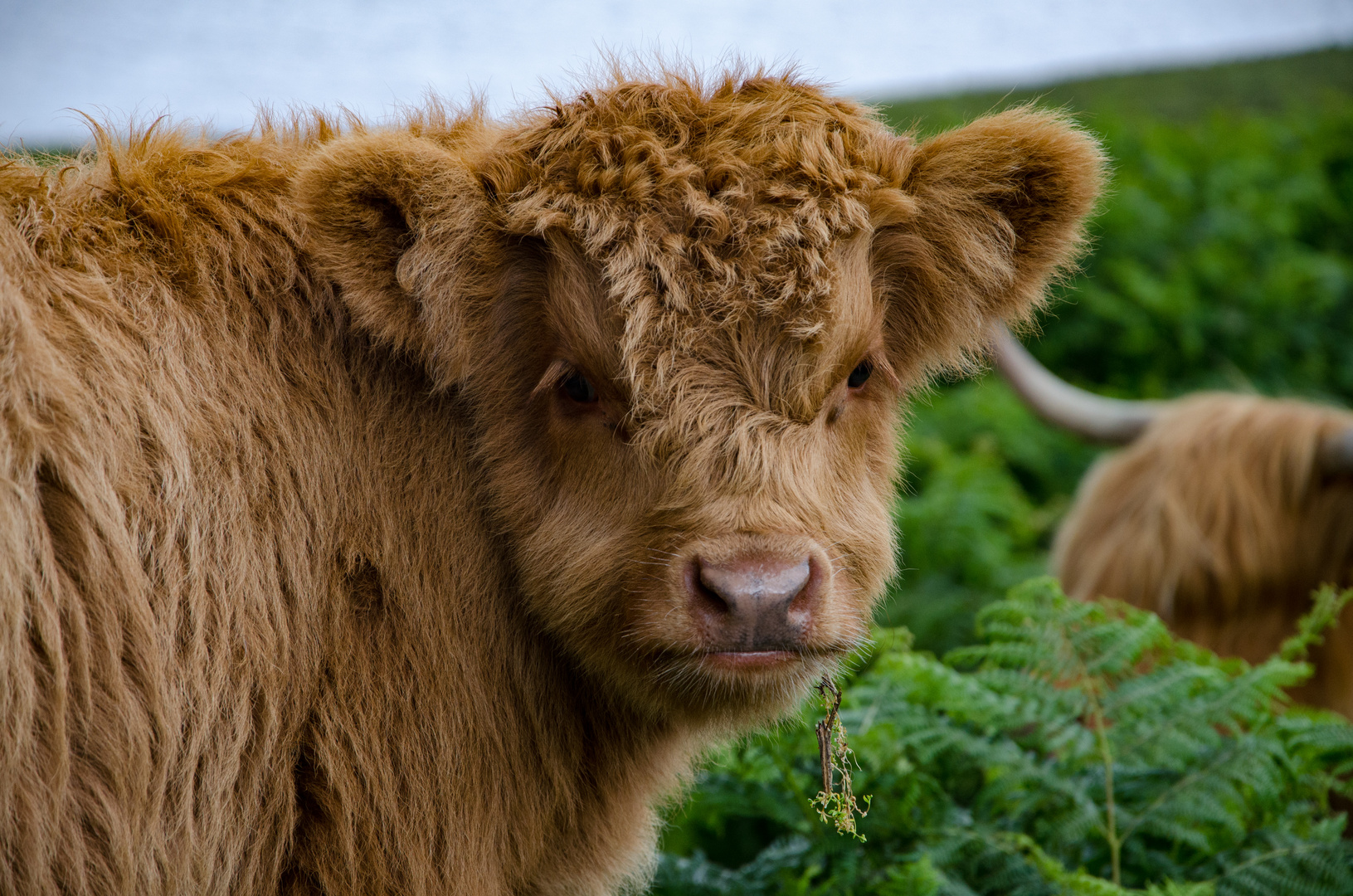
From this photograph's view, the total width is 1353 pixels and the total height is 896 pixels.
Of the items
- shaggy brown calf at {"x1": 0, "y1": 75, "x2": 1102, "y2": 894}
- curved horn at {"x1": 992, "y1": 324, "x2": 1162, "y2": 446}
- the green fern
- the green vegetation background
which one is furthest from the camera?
curved horn at {"x1": 992, "y1": 324, "x2": 1162, "y2": 446}

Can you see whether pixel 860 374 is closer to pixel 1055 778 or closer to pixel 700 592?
pixel 700 592

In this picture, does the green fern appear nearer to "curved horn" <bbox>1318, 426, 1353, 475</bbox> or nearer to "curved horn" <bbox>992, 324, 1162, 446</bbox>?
"curved horn" <bbox>1318, 426, 1353, 475</bbox>

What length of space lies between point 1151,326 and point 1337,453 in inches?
116

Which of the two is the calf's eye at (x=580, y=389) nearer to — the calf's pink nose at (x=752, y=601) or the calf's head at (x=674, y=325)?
the calf's head at (x=674, y=325)

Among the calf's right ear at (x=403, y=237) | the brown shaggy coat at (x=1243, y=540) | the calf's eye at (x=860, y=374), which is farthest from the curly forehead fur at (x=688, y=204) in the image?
the brown shaggy coat at (x=1243, y=540)

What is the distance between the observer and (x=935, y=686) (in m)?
3.29

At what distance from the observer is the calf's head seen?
7.47ft

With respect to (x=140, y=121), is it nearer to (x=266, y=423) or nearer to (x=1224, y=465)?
(x=266, y=423)

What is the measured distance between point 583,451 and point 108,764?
1174 mm

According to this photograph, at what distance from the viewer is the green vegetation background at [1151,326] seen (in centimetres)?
588

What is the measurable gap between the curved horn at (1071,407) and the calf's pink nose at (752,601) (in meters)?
4.33

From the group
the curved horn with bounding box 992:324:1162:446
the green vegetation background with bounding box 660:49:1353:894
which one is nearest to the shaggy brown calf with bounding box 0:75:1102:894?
the green vegetation background with bounding box 660:49:1353:894

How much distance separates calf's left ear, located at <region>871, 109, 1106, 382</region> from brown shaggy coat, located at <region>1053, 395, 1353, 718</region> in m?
2.92

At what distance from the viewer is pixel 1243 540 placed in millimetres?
5066
